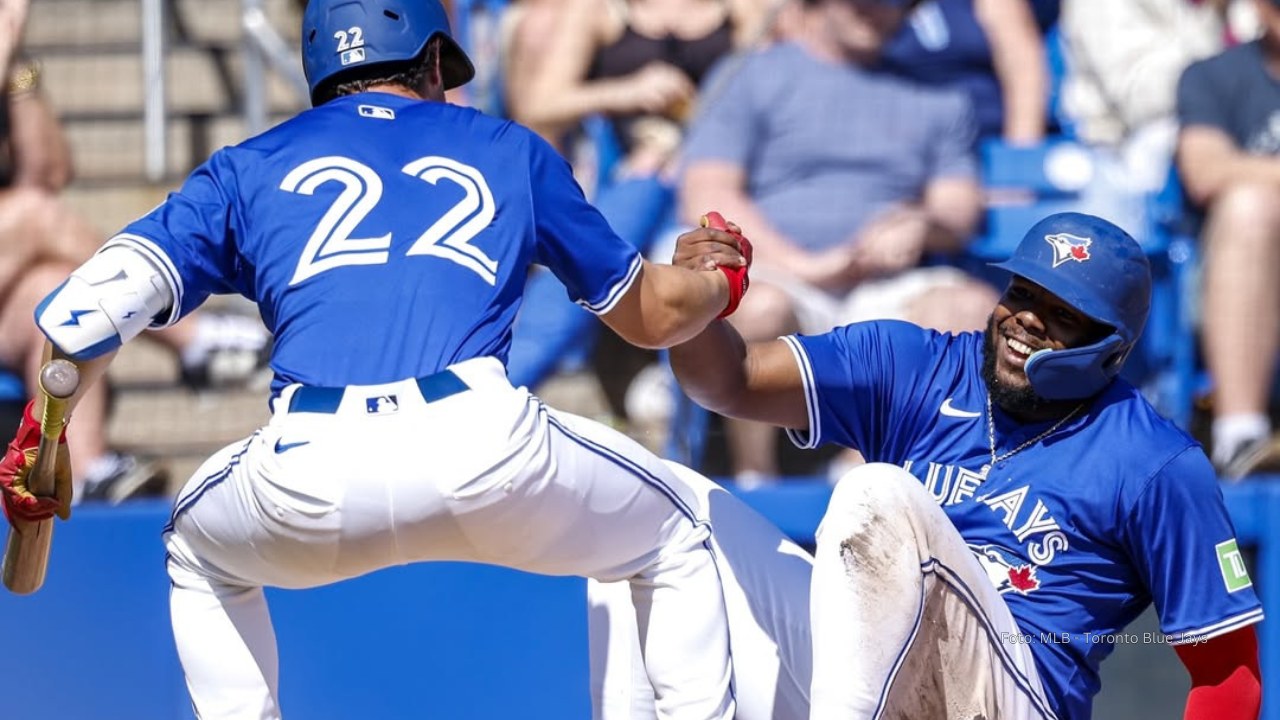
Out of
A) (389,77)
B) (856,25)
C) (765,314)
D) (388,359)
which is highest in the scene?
(389,77)

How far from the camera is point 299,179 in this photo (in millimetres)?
2736

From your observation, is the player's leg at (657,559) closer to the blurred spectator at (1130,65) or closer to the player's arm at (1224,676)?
the player's arm at (1224,676)

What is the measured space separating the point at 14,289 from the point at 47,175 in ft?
1.45

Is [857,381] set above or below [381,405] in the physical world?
below

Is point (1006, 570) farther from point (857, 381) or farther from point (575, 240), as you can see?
point (575, 240)

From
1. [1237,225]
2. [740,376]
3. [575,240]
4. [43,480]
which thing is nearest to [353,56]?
[575,240]

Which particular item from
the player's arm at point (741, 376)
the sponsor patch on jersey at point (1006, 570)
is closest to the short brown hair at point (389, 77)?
the player's arm at point (741, 376)

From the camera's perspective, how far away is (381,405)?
8.46 ft

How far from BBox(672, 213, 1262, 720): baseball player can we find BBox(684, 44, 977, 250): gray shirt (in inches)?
85.3

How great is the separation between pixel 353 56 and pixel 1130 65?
4055mm

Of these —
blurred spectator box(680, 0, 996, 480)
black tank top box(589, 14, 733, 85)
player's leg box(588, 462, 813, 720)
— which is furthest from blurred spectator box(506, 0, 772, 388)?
player's leg box(588, 462, 813, 720)

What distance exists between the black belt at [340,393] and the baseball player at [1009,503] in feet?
2.10

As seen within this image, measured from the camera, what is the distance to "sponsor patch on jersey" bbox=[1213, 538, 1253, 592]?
2945mm

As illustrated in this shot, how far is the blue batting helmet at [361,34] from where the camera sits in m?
2.88
